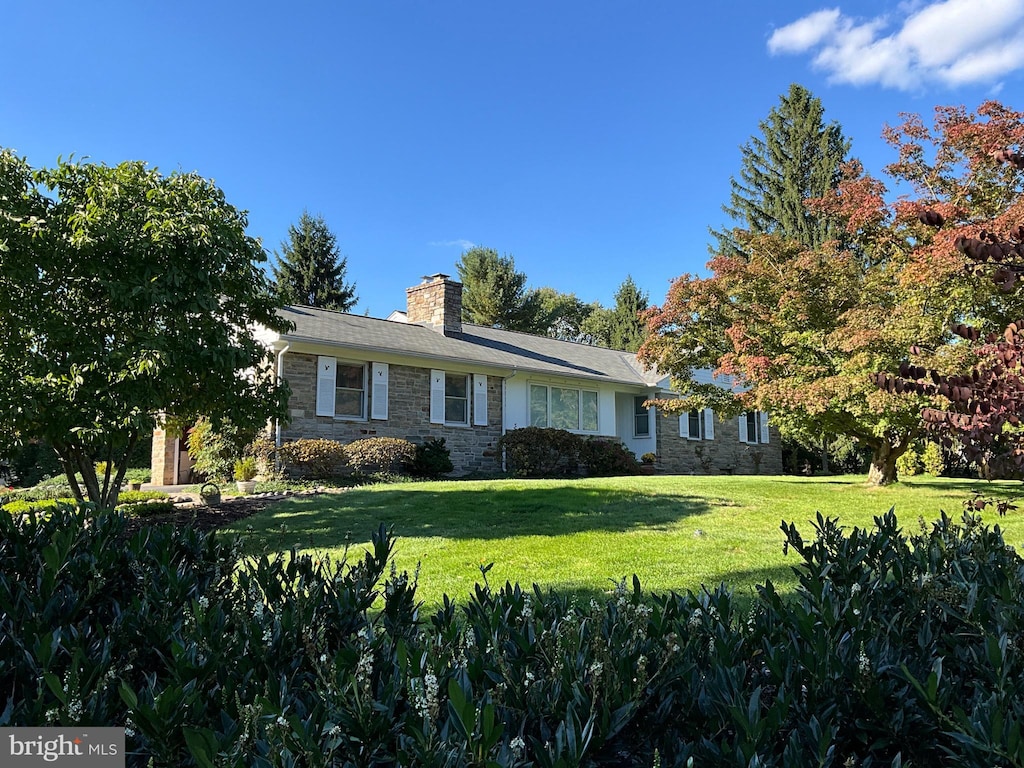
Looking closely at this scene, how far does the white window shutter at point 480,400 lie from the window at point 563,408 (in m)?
1.75

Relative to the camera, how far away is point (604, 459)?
19.3m

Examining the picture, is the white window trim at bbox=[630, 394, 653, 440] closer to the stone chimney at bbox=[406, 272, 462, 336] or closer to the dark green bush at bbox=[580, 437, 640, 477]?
the dark green bush at bbox=[580, 437, 640, 477]

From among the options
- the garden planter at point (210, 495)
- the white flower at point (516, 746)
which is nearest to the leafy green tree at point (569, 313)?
the garden planter at point (210, 495)

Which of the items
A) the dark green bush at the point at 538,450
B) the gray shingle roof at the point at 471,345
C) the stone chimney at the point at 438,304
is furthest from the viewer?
the stone chimney at the point at 438,304

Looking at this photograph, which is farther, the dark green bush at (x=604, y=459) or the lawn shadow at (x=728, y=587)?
the dark green bush at (x=604, y=459)

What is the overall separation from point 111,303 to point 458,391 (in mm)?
11537

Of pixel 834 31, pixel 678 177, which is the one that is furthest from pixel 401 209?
pixel 834 31

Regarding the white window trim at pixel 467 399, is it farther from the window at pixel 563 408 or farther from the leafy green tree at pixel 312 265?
the leafy green tree at pixel 312 265

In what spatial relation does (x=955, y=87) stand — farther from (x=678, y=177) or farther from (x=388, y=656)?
(x=388, y=656)

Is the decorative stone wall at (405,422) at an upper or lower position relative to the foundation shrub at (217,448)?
upper

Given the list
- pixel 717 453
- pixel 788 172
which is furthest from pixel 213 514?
pixel 788 172

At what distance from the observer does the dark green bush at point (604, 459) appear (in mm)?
19062

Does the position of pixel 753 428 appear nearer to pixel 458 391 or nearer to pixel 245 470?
pixel 458 391

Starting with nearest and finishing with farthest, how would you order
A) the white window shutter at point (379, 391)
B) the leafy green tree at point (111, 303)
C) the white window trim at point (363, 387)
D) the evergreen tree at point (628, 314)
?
the leafy green tree at point (111, 303) → the white window trim at point (363, 387) → the white window shutter at point (379, 391) → the evergreen tree at point (628, 314)
